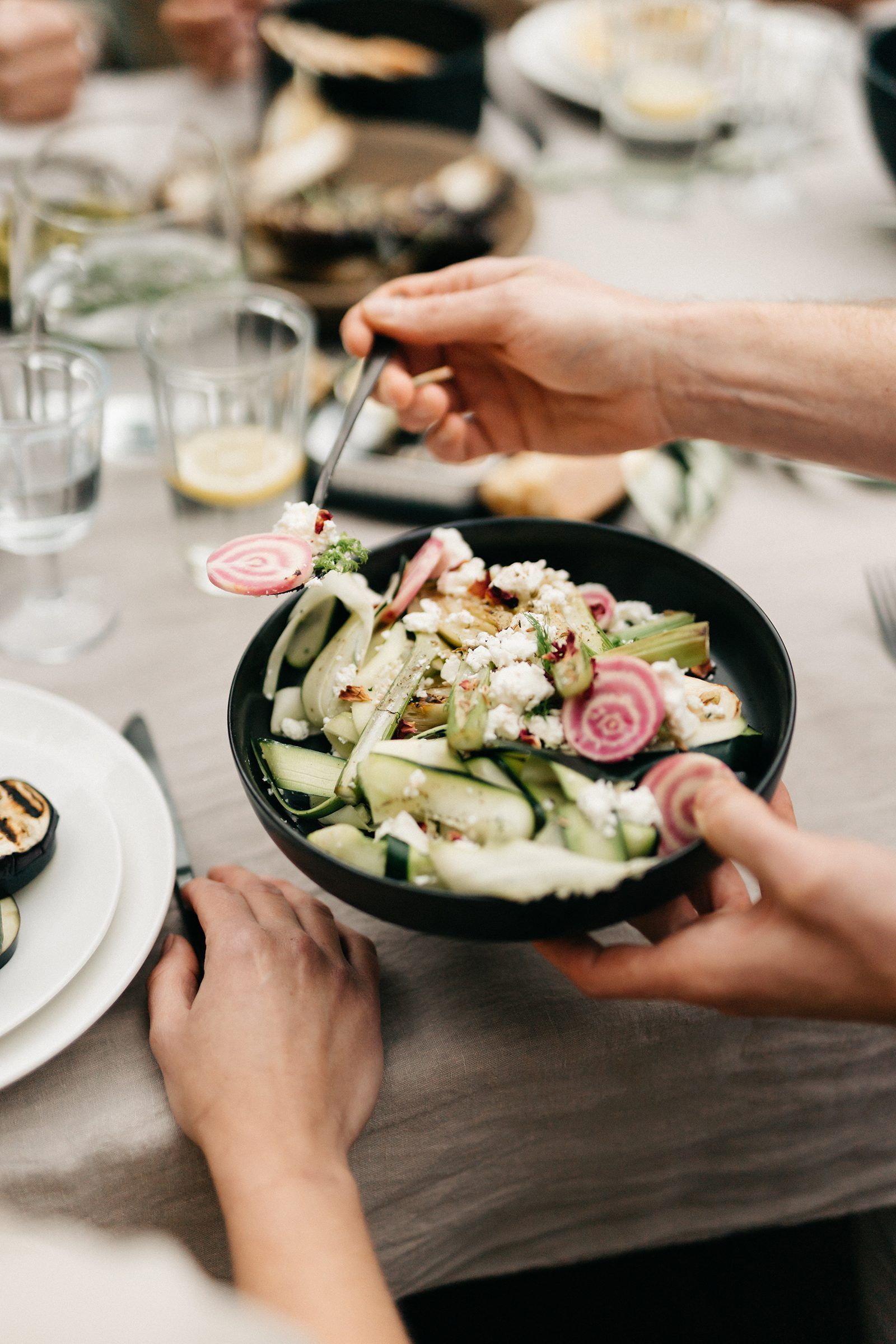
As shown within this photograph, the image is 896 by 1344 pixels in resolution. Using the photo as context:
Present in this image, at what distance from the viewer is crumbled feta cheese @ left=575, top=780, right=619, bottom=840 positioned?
2.24 ft

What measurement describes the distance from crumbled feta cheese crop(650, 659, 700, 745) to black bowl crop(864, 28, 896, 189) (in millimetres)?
1365

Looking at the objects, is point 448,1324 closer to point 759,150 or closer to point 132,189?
point 132,189

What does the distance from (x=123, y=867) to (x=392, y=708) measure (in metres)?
0.26

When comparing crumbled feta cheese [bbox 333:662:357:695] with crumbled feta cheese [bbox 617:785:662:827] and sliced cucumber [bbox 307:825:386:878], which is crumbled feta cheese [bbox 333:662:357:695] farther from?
crumbled feta cheese [bbox 617:785:662:827]

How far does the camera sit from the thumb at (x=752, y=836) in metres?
0.65

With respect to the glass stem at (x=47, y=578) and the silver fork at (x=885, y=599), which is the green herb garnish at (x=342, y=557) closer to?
the glass stem at (x=47, y=578)

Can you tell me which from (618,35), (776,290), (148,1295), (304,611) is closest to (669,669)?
(304,611)

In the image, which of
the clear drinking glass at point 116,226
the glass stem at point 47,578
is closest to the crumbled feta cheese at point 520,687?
the glass stem at point 47,578

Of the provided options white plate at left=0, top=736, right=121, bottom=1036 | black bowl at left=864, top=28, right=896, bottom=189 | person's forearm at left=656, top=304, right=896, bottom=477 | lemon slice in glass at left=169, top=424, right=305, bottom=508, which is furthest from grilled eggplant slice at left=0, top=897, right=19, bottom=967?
black bowl at left=864, top=28, right=896, bottom=189

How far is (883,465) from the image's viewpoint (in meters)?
1.12

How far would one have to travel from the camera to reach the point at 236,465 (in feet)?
4.04

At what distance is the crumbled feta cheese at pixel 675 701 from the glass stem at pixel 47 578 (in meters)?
0.79

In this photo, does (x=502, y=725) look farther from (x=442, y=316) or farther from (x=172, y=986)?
(x=442, y=316)

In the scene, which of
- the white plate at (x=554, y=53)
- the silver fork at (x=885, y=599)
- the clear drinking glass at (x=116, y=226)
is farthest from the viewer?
the white plate at (x=554, y=53)
